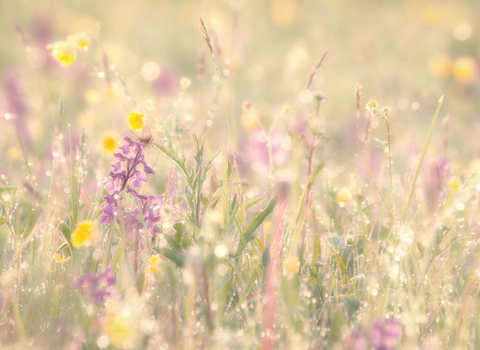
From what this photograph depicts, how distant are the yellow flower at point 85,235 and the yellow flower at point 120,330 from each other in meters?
0.38

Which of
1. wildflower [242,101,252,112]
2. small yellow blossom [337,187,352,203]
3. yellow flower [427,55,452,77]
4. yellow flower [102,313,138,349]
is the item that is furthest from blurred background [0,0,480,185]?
yellow flower [102,313,138,349]

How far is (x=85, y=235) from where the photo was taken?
1.33 m

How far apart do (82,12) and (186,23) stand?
2102 mm

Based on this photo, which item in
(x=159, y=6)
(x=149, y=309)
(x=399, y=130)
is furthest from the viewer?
(x=159, y=6)

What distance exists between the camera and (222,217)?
142 cm

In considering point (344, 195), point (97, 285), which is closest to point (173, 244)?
point (97, 285)

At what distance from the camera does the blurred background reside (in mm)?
3432

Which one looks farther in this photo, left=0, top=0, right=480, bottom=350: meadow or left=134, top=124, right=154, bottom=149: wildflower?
left=134, top=124, right=154, bottom=149: wildflower

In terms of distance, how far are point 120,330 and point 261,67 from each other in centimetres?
478

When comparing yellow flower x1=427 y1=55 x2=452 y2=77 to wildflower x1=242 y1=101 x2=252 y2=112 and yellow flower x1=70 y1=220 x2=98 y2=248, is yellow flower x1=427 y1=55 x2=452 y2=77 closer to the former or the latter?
wildflower x1=242 y1=101 x2=252 y2=112

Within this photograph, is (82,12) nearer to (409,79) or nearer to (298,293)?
(409,79)

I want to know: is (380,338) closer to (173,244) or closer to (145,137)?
(173,244)

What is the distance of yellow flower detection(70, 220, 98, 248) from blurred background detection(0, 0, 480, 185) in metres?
0.50

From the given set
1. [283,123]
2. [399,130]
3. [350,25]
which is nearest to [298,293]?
[283,123]
